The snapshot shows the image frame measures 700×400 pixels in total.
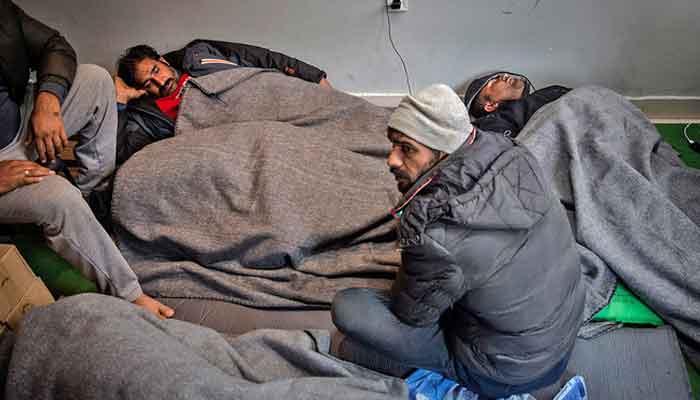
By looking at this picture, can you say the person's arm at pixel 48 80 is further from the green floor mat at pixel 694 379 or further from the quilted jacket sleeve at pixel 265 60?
the green floor mat at pixel 694 379

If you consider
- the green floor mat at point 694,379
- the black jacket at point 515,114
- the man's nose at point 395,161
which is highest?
the man's nose at point 395,161

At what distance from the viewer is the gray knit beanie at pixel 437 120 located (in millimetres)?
897

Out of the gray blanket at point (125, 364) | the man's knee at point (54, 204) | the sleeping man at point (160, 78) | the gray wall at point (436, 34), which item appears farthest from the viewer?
the gray wall at point (436, 34)

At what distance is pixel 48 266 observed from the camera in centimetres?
161

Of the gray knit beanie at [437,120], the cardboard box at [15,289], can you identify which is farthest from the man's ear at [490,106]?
the cardboard box at [15,289]

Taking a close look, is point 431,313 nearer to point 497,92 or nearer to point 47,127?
point 47,127

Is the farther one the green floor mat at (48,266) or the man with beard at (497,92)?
the man with beard at (497,92)

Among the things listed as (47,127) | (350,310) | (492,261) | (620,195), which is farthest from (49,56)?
(620,195)

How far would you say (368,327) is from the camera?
1088mm

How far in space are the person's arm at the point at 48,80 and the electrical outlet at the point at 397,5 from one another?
3.90ft

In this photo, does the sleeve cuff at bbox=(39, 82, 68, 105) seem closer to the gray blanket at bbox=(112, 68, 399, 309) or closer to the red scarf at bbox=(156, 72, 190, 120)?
the gray blanket at bbox=(112, 68, 399, 309)

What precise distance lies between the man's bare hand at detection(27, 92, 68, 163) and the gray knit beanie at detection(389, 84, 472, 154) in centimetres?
99

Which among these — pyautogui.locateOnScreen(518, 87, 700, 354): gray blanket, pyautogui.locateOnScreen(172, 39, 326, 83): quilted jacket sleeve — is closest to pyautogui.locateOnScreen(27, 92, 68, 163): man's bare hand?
pyautogui.locateOnScreen(172, 39, 326, 83): quilted jacket sleeve

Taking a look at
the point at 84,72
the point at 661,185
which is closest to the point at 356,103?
the point at 84,72
